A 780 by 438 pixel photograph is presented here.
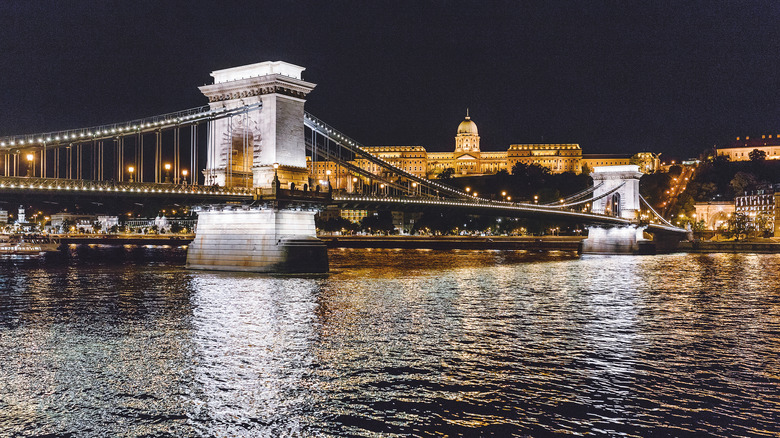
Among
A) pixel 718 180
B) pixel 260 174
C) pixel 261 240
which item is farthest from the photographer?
pixel 718 180

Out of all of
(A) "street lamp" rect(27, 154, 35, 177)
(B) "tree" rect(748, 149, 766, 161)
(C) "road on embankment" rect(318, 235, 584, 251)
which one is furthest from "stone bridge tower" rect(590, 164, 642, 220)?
(B) "tree" rect(748, 149, 766, 161)

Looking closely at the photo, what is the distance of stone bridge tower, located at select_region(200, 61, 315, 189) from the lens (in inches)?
1407

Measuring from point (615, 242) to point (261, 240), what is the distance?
4589 centimetres

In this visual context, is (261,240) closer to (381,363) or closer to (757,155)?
(381,363)

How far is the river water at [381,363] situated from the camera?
418 inches

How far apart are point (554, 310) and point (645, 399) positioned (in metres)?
12.5

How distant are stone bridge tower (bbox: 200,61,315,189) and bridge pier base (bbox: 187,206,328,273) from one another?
217 cm

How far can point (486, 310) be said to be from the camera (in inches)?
949

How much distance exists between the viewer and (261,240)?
112ft

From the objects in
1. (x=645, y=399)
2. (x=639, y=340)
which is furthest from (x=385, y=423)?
(x=639, y=340)

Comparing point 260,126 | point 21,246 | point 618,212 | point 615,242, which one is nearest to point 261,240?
point 260,126

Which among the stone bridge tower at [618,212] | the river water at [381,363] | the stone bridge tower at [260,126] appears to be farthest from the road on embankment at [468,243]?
the river water at [381,363]

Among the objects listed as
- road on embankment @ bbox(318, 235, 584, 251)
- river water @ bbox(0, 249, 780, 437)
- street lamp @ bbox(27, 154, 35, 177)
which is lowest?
river water @ bbox(0, 249, 780, 437)

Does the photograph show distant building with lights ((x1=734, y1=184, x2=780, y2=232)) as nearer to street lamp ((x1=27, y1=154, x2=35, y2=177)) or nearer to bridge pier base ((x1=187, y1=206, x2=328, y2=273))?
bridge pier base ((x1=187, y1=206, x2=328, y2=273))
